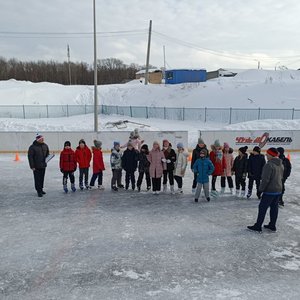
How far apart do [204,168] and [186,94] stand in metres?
33.3

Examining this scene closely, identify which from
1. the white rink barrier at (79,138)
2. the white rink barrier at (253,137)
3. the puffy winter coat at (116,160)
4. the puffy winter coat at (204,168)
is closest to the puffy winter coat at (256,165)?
the puffy winter coat at (204,168)

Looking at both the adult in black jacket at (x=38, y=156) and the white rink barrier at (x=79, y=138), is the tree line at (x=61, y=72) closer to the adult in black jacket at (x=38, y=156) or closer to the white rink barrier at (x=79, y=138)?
the white rink barrier at (x=79, y=138)

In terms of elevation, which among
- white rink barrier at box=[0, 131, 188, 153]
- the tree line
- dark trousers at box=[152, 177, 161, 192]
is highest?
the tree line

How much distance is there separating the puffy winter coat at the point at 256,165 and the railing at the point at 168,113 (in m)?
21.5

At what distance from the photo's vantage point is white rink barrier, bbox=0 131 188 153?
15.1 metres

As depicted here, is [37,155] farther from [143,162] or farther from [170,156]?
[170,156]

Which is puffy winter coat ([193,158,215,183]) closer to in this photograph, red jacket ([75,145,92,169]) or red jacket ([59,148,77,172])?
red jacket ([75,145,92,169])

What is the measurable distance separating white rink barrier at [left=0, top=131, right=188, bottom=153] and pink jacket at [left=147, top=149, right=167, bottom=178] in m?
6.95

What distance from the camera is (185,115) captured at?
1271 inches

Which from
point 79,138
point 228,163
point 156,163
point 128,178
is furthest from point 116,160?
point 79,138

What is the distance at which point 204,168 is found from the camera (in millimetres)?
7488

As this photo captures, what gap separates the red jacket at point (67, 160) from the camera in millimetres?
8242

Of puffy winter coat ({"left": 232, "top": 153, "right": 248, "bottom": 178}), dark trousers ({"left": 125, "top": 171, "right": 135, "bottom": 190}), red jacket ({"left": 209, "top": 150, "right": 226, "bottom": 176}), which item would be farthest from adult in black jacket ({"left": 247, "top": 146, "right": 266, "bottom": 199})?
dark trousers ({"left": 125, "top": 171, "right": 135, "bottom": 190})

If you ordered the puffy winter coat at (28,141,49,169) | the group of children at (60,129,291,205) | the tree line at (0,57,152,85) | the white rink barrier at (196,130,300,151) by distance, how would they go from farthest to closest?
the tree line at (0,57,152,85) → the white rink barrier at (196,130,300,151) → the puffy winter coat at (28,141,49,169) → the group of children at (60,129,291,205)
